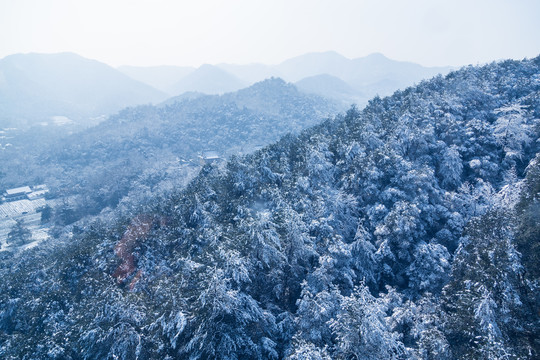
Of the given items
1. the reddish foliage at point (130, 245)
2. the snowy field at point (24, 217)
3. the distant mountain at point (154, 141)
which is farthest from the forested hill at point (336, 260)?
the distant mountain at point (154, 141)

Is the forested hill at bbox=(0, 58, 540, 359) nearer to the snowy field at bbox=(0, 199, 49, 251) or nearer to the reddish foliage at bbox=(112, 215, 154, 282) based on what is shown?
the reddish foliage at bbox=(112, 215, 154, 282)

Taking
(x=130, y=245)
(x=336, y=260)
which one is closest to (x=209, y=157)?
(x=130, y=245)

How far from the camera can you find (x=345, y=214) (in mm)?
24016

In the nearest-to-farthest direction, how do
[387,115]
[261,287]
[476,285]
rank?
[476,285] → [261,287] → [387,115]

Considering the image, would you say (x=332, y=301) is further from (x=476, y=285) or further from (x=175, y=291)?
(x=175, y=291)

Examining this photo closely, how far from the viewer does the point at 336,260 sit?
18.1m

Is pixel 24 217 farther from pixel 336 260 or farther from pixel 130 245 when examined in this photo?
pixel 336 260

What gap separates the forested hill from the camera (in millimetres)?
13164

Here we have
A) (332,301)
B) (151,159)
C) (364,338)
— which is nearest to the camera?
(364,338)

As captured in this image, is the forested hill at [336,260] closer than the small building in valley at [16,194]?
Yes

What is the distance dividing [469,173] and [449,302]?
49.0 ft

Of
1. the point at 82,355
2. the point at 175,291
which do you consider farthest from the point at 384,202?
the point at 82,355

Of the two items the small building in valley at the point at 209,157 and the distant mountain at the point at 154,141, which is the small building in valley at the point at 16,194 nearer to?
the distant mountain at the point at 154,141

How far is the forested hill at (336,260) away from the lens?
43.2 feet
